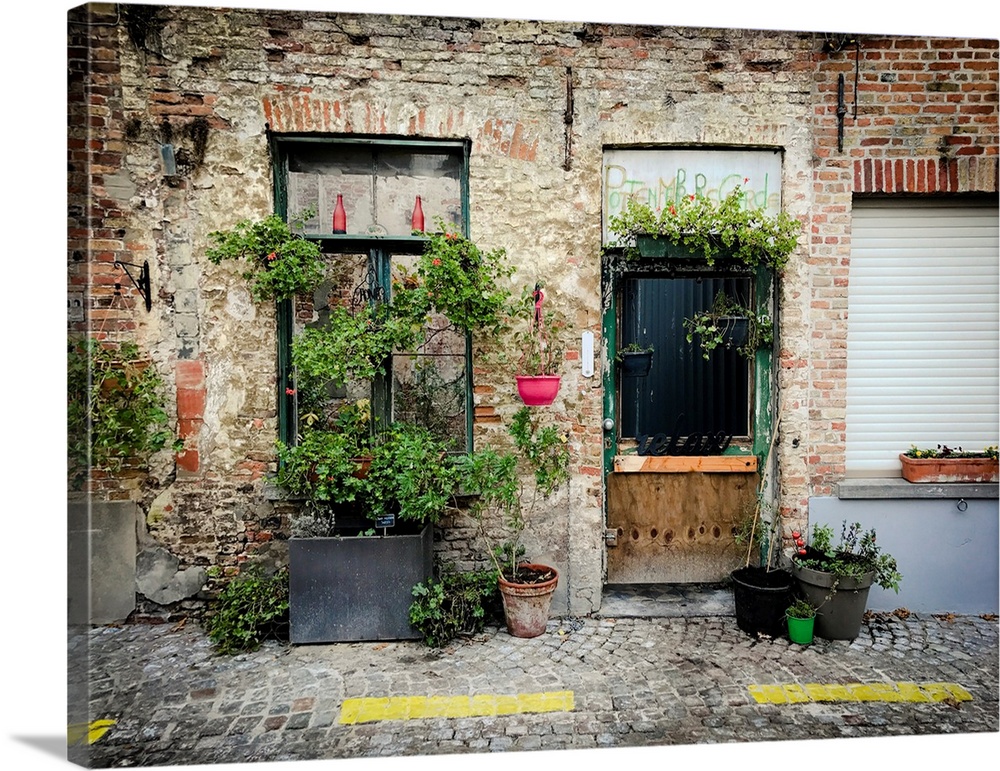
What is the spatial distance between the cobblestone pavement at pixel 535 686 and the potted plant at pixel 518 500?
0.77ft

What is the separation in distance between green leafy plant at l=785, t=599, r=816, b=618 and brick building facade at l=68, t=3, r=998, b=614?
65 cm

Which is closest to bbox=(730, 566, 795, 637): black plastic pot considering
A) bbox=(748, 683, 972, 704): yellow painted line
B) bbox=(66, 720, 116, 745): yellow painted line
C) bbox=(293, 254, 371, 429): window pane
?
bbox=(748, 683, 972, 704): yellow painted line

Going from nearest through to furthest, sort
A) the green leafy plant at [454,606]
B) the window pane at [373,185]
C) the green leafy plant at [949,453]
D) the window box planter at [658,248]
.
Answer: the green leafy plant at [454,606] → the window pane at [373,185] → the window box planter at [658,248] → the green leafy plant at [949,453]

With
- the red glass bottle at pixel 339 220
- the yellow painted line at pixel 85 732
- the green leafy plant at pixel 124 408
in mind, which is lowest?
the yellow painted line at pixel 85 732

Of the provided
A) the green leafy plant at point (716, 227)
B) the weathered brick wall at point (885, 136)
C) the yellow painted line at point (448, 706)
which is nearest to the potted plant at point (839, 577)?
the weathered brick wall at point (885, 136)

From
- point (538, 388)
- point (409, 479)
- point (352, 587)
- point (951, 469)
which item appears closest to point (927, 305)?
point (951, 469)

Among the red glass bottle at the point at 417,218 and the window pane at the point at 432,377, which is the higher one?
the red glass bottle at the point at 417,218

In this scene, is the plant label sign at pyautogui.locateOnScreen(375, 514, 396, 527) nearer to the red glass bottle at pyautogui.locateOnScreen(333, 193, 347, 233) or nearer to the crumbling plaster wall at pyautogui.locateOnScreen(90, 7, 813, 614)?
the crumbling plaster wall at pyautogui.locateOnScreen(90, 7, 813, 614)

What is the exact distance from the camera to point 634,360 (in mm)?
4539

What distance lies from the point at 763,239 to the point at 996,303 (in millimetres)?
1863

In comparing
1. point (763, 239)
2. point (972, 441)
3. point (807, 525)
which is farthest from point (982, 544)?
point (763, 239)

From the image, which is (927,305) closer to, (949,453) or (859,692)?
(949,453)

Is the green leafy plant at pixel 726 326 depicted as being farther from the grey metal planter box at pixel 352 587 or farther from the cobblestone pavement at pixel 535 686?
the grey metal planter box at pixel 352 587

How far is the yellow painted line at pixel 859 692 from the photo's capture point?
3.44m
